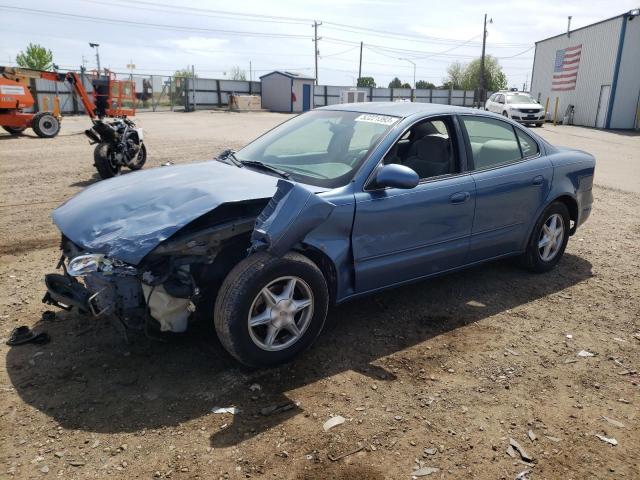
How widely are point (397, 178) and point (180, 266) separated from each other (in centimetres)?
156

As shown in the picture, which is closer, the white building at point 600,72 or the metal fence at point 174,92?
the white building at point 600,72

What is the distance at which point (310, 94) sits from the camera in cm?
3897

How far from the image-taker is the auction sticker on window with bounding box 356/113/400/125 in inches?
163

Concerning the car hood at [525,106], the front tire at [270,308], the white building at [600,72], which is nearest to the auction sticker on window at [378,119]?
the front tire at [270,308]

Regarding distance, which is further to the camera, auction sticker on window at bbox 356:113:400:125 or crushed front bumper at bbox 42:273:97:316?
auction sticker on window at bbox 356:113:400:125

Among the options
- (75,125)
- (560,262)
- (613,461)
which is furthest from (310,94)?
(613,461)

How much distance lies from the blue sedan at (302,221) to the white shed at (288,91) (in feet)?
113

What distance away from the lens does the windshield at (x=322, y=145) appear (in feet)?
12.6

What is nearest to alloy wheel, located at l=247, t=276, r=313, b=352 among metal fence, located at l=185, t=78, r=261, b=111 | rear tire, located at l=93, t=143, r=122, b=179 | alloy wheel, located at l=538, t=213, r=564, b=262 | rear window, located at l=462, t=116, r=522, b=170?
rear window, located at l=462, t=116, r=522, b=170

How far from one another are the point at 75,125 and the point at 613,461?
76.9 ft

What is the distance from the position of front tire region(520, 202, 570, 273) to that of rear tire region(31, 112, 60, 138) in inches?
633

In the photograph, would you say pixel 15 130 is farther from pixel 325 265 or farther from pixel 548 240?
pixel 548 240

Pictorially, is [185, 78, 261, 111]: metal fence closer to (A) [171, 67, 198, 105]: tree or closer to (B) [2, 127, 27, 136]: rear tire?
(A) [171, 67, 198, 105]: tree

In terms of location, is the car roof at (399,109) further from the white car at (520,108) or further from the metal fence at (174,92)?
the metal fence at (174,92)
